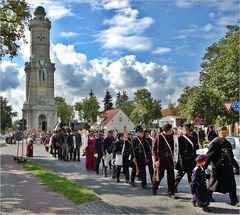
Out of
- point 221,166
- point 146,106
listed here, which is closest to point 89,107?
point 146,106

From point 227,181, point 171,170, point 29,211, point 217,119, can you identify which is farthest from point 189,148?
point 217,119

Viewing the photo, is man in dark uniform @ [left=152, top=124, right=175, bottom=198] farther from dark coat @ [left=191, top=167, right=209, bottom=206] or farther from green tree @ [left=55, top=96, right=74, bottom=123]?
green tree @ [left=55, top=96, right=74, bottom=123]

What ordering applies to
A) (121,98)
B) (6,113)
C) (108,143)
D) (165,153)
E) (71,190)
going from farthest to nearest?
(121,98) → (6,113) → (108,143) → (71,190) → (165,153)

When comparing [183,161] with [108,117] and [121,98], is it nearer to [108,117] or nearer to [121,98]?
[108,117]

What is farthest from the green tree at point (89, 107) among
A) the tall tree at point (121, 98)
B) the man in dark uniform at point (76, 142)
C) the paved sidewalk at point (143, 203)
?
the paved sidewalk at point (143, 203)

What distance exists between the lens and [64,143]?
25.9 m

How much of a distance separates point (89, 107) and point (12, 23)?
273 ft

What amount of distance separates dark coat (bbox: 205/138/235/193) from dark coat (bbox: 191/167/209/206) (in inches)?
9.7

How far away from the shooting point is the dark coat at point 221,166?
32.3 feet

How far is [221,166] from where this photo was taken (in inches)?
392

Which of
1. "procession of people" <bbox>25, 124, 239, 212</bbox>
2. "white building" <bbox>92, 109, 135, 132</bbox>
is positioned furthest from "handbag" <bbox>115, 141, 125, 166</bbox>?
"white building" <bbox>92, 109, 135, 132</bbox>

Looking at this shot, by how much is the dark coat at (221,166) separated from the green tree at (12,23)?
53.4 feet

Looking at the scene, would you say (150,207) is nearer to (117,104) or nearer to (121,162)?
(121,162)

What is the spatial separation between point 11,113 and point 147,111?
45.2 m
